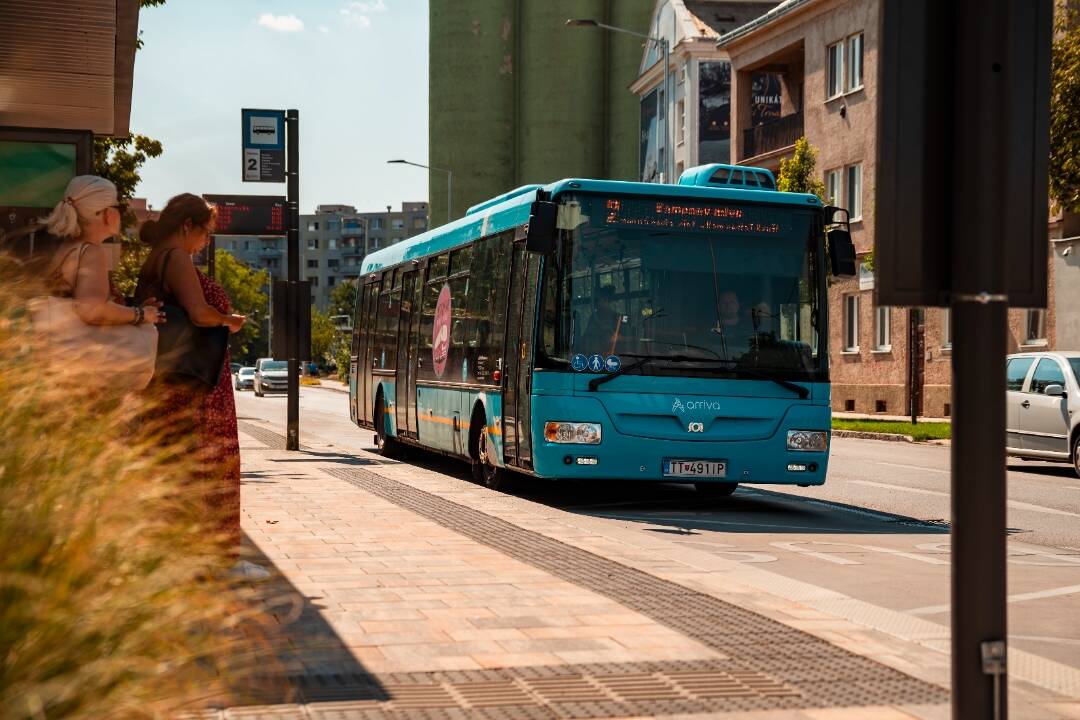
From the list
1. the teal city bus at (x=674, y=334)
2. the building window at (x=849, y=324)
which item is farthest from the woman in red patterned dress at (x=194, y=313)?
the building window at (x=849, y=324)

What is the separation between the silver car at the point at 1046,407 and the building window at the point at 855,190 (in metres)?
21.3

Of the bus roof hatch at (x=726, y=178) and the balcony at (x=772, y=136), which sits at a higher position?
the balcony at (x=772, y=136)

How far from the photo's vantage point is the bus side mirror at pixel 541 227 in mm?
15016

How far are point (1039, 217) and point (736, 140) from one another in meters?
50.2

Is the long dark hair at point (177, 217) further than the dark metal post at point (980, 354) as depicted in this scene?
Yes

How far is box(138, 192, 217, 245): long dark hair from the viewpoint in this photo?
8.12m

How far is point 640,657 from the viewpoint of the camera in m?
6.65

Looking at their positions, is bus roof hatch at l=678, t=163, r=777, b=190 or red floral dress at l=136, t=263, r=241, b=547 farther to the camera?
bus roof hatch at l=678, t=163, r=777, b=190

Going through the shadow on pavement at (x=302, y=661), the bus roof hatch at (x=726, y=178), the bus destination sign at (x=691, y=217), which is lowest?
the shadow on pavement at (x=302, y=661)

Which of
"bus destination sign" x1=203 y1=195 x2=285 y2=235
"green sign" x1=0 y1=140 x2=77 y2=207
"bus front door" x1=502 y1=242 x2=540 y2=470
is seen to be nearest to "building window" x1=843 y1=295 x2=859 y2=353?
"bus destination sign" x1=203 y1=195 x2=285 y2=235

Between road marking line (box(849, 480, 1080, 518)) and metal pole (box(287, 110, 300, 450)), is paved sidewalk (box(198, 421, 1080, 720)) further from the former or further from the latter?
metal pole (box(287, 110, 300, 450))

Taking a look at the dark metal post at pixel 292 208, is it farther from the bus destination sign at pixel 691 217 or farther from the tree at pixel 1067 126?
the tree at pixel 1067 126

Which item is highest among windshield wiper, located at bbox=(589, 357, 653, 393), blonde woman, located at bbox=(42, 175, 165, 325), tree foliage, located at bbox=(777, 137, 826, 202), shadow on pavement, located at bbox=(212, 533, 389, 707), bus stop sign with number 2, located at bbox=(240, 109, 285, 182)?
tree foliage, located at bbox=(777, 137, 826, 202)

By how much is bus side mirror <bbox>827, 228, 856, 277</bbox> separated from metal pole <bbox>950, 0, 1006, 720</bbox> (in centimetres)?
1110
